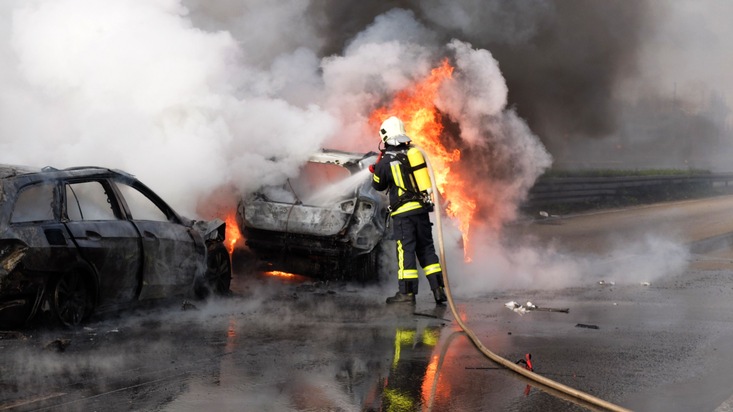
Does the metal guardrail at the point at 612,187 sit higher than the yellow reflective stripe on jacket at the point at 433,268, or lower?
→ higher

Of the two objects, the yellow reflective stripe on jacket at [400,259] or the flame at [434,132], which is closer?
the yellow reflective stripe on jacket at [400,259]

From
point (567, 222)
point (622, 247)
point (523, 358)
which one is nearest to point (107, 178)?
point (523, 358)

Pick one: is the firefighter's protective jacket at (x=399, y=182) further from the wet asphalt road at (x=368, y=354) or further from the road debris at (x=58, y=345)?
the road debris at (x=58, y=345)

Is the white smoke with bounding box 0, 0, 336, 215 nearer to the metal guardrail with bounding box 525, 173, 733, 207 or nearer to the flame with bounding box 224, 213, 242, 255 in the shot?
the flame with bounding box 224, 213, 242, 255

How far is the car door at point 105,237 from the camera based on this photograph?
795 cm

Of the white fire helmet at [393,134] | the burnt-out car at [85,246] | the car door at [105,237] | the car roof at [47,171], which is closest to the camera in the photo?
the burnt-out car at [85,246]

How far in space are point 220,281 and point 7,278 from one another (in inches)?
127

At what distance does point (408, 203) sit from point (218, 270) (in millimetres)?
2163

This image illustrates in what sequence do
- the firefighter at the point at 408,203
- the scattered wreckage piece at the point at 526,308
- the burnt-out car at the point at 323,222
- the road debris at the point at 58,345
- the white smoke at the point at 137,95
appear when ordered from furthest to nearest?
the burnt-out car at the point at 323,222
the white smoke at the point at 137,95
the firefighter at the point at 408,203
the scattered wreckage piece at the point at 526,308
the road debris at the point at 58,345

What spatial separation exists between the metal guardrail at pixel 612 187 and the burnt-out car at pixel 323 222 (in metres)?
12.7

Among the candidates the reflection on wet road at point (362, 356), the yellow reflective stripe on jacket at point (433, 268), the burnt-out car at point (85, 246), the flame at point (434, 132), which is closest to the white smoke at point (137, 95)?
the burnt-out car at point (85, 246)

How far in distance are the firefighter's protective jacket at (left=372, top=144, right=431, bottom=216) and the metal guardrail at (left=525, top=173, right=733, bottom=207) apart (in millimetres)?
13602

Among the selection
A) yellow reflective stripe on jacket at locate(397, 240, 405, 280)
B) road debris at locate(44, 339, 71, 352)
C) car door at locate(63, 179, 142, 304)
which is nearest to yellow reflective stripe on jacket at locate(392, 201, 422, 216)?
yellow reflective stripe on jacket at locate(397, 240, 405, 280)

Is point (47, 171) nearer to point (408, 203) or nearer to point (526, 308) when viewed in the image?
point (408, 203)
